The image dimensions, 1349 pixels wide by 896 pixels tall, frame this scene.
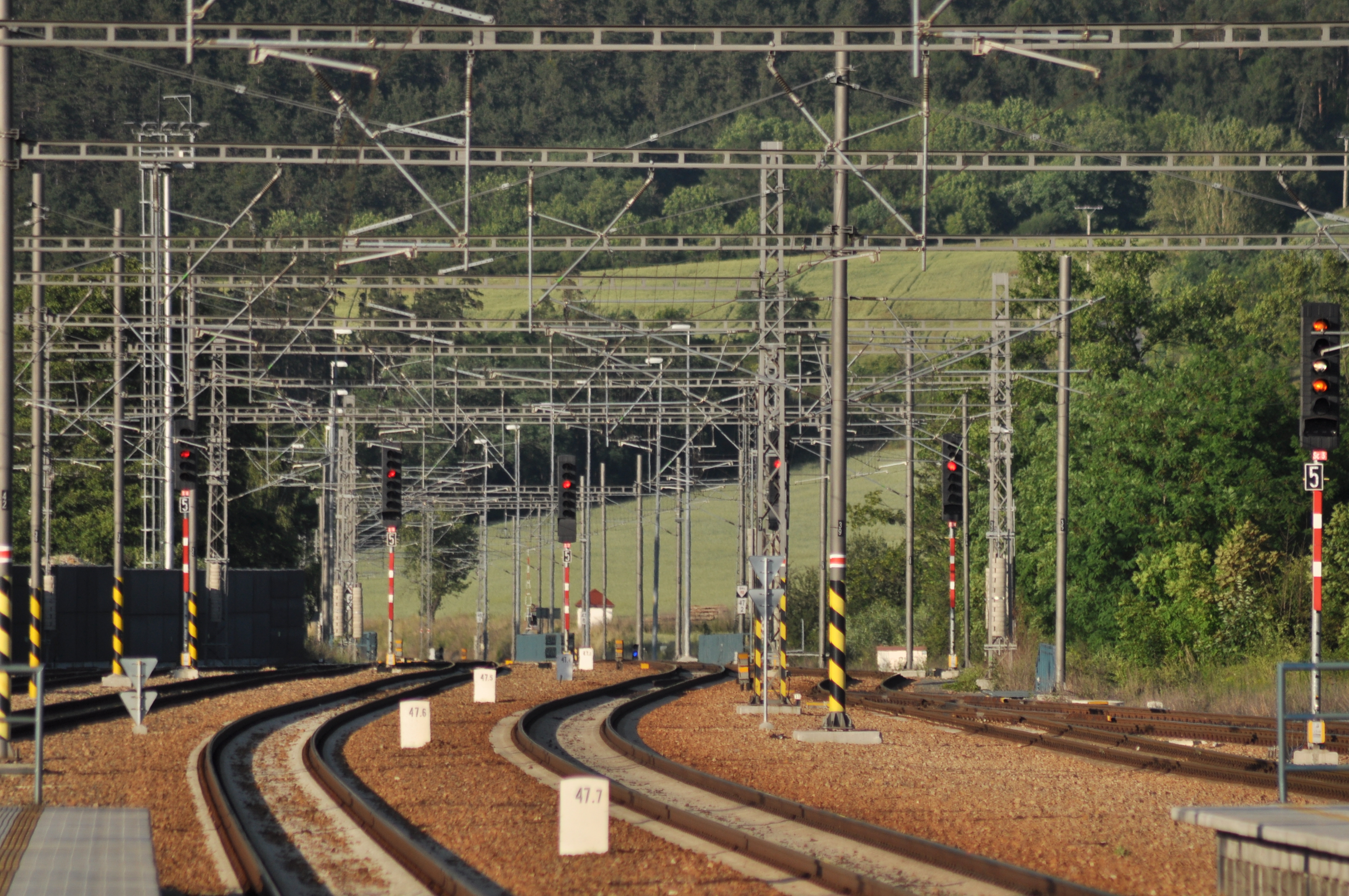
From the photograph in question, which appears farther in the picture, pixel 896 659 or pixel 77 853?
pixel 896 659

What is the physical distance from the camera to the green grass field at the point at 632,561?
362 feet

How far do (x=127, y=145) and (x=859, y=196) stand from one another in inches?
4586

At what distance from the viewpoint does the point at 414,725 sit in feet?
75.9

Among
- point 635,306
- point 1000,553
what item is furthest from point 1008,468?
point 635,306

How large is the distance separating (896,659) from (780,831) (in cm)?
4418

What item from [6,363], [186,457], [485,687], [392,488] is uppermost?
[6,363]

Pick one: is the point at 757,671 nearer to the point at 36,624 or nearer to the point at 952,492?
the point at 952,492

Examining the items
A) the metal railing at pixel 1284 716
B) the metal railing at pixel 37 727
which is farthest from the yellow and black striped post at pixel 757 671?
the metal railing at pixel 1284 716

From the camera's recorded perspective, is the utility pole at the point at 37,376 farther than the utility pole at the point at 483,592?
No

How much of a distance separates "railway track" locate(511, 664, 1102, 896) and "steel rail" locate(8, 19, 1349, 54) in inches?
319

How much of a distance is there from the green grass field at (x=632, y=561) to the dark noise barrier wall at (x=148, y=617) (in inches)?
1773

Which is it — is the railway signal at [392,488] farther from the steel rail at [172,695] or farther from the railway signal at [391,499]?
the steel rail at [172,695]

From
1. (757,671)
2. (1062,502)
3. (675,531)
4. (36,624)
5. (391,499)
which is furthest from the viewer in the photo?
(675,531)

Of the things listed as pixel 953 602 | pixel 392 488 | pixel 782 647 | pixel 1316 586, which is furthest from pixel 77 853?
pixel 953 602
